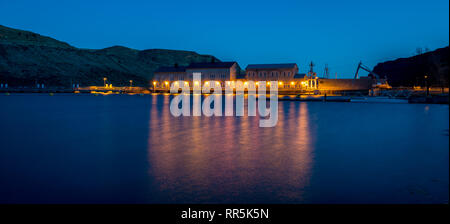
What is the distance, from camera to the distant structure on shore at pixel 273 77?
263 ft

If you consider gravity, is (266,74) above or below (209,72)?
below

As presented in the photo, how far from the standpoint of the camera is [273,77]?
3290 inches

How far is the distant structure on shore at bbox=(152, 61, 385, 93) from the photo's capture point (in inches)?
3159

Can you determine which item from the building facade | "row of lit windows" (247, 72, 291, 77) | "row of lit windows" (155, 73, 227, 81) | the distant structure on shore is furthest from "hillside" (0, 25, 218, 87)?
"row of lit windows" (247, 72, 291, 77)

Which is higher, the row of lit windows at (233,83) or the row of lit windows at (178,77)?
Result: the row of lit windows at (178,77)

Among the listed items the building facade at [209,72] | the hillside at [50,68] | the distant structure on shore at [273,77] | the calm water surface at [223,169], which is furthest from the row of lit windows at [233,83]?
the calm water surface at [223,169]

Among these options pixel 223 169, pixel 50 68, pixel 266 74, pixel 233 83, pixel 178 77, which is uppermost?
pixel 50 68

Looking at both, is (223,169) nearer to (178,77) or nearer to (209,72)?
(209,72)

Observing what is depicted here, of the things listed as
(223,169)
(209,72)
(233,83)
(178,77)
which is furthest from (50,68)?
(223,169)

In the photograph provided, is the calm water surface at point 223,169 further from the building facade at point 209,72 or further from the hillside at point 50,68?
the hillside at point 50,68

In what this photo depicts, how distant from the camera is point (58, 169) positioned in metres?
8.41

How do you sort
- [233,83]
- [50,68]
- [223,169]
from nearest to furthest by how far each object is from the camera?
[223,169] < [233,83] < [50,68]

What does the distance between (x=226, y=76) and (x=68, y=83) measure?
82.0 m
